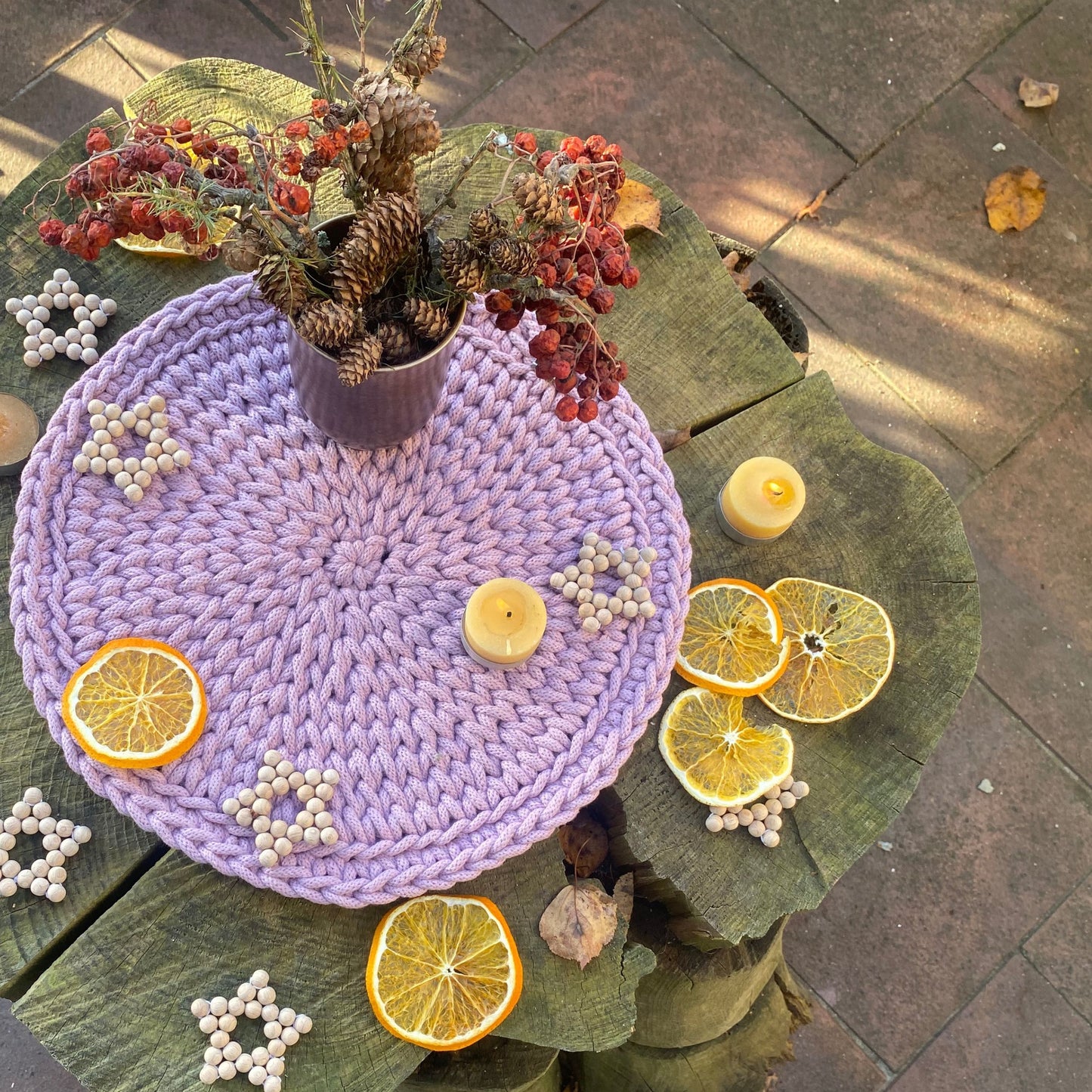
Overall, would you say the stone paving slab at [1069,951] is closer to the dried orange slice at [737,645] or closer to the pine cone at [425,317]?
the dried orange slice at [737,645]

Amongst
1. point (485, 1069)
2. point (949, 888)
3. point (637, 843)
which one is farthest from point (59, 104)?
point (949, 888)

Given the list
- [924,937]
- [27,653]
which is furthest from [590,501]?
[924,937]

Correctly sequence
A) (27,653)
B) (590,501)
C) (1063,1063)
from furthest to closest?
(1063,1063) → (590,501) → (27,653)

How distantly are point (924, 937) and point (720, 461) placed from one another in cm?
141

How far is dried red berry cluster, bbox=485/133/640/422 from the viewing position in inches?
41.8

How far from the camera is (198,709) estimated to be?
1.33 meters

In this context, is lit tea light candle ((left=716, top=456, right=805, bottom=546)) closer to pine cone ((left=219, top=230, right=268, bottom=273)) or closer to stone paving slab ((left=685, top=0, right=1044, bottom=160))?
pine cone ((left=219, top=230, right=268, bottom=273))

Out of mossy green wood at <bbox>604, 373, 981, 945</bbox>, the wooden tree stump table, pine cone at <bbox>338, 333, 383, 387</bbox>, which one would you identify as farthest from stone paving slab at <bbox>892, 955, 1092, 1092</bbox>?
pine cone at <bbox>338, 333, 383, 387</bbox>

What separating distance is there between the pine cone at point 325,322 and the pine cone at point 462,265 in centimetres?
12

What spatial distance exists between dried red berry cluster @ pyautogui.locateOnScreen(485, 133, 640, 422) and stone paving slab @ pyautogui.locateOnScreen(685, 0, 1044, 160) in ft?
6.96

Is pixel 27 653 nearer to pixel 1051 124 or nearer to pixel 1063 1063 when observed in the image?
pixel 1063 1063

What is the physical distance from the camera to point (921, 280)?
9.36ft

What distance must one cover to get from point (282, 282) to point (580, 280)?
32cm

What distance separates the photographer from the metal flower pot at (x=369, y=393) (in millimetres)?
1218
